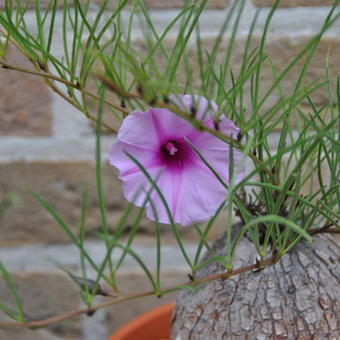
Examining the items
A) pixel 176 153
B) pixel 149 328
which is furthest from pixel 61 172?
pixel 176 153

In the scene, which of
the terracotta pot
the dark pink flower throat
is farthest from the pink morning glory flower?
the terracotta pot

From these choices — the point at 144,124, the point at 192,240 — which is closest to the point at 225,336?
the point at 144,124

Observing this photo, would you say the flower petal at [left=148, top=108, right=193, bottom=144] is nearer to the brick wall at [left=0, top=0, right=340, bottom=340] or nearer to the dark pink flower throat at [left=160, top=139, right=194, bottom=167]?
the dark pink flower throat at [left=160, top=139, right=194, bottom=167]

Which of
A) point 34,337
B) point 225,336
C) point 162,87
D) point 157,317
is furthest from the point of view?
point 34,337

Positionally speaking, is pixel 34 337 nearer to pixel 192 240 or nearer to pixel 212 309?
pixel 192 240

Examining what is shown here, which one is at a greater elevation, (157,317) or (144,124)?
(144,124)

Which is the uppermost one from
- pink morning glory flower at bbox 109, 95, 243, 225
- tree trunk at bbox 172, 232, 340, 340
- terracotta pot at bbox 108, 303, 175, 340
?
pink morning glory flower at bbox 109, 95, 243, 225

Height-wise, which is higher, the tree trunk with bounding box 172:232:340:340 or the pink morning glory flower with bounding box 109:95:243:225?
the pink morning glory flower with bounding box 109:95:243:225
